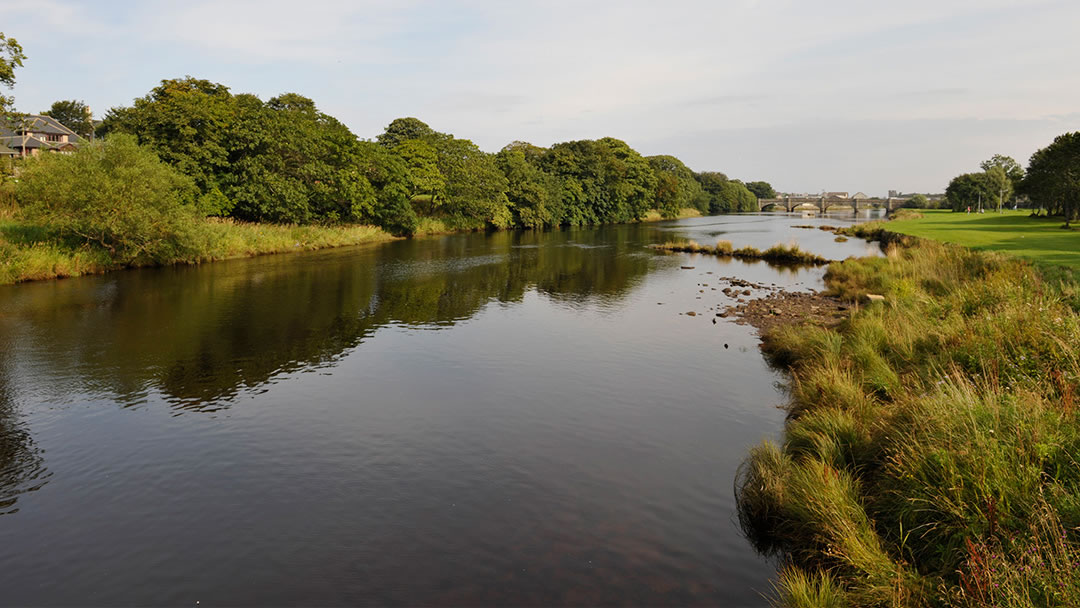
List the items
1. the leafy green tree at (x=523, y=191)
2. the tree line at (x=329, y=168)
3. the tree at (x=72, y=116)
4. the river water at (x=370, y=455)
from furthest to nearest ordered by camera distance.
→ the tree at (x=72, y=116)
the leafy green tree at (x=523, y=191)
the tree line at (x=329, y=168)
the river water at (x=370, y=455)

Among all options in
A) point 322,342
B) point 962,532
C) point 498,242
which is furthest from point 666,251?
point 962,532

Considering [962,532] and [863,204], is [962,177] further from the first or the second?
[962,532]

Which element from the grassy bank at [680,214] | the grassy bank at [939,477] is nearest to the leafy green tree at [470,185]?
the grassy bank at [680,214]

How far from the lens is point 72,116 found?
379 ft

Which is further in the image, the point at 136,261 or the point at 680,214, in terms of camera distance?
the point at 680,214

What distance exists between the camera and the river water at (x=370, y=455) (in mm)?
7988

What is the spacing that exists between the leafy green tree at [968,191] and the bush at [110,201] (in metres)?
135

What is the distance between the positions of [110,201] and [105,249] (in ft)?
13.0

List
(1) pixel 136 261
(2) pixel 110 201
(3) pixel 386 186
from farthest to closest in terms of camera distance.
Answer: (3) pixel 386 186 → (1) pixel 136 261 → (2) pixel 110 201

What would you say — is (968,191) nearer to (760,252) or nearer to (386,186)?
(760,252)

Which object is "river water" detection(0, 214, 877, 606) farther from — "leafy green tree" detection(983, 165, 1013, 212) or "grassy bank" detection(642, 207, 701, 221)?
"leafy green tree" detection(983, 165, 1013, 212)

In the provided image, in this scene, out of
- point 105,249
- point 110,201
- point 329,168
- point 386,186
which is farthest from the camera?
point 386,186

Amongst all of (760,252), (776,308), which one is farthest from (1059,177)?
(776,308)

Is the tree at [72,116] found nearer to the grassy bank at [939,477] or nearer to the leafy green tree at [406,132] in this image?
the leafy green tree at [406,132]
